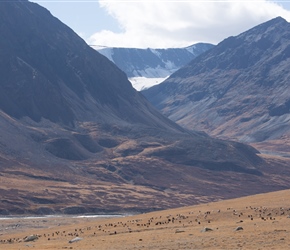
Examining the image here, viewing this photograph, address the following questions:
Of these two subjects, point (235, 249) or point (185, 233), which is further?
point (185, 233)

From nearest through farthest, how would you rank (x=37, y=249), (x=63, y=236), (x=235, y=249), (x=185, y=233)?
1. (x=235, y=249)
2. (x=37, y=249)
3. (x=185, y=233)
4. (x=63, y=236)

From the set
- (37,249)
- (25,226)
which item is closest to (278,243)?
(37,249)

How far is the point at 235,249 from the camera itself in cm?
5984

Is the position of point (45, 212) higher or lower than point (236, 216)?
lower

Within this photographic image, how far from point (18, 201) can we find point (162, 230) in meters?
120

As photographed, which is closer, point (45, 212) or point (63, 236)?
point (63, 236)

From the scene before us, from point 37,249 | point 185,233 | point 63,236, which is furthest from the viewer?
point 63,236

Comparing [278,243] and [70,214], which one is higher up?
[278,243]

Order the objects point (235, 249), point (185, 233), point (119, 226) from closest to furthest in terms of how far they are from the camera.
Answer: point (235, 249)
point (185, 233)
point (119, 226)

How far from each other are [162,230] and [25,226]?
63819 millimetres

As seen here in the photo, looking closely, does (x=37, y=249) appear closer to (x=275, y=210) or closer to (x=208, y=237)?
(x=208, y=237)

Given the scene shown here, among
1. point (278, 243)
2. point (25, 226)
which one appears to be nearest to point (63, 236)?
point (278, 243)

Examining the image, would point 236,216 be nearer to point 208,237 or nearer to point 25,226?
point 208,237

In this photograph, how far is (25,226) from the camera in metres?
142
